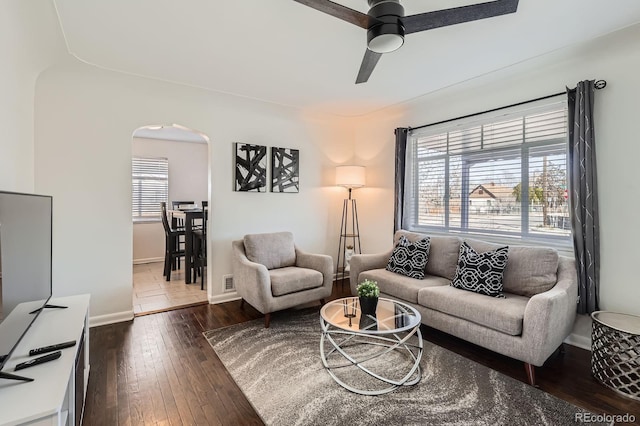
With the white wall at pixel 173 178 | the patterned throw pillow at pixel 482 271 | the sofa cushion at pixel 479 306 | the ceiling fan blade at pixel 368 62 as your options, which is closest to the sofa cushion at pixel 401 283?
the sofa cushion at pixel 479 306

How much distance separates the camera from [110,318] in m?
3.18

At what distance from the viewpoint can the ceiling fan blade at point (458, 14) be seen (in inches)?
65.3

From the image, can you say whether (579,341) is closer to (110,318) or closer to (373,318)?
(373,318)

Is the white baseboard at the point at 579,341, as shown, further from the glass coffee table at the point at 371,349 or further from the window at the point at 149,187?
the window at the point at 149,187

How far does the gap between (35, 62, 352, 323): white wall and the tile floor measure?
33 centimetres

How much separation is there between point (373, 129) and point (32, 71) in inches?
153

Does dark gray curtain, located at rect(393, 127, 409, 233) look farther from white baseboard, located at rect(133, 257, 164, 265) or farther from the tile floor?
white baseboard, located at rect(133, 257, 164, 265)

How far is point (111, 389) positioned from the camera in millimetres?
2070

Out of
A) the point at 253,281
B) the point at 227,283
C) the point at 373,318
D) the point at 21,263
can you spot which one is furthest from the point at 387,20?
the point at 227,283

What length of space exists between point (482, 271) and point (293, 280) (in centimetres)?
181

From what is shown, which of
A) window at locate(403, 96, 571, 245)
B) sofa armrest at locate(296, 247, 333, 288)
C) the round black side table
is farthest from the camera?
sofa armrest at locate(296, 247, 333, 288)

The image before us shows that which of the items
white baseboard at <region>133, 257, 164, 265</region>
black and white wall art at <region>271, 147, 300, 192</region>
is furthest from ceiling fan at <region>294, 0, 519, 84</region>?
white baseboard at <region>133, 257, 164, 265</region>

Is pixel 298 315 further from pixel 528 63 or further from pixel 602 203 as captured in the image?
pixel 528 63

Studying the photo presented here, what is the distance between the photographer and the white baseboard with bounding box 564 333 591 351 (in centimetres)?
265
